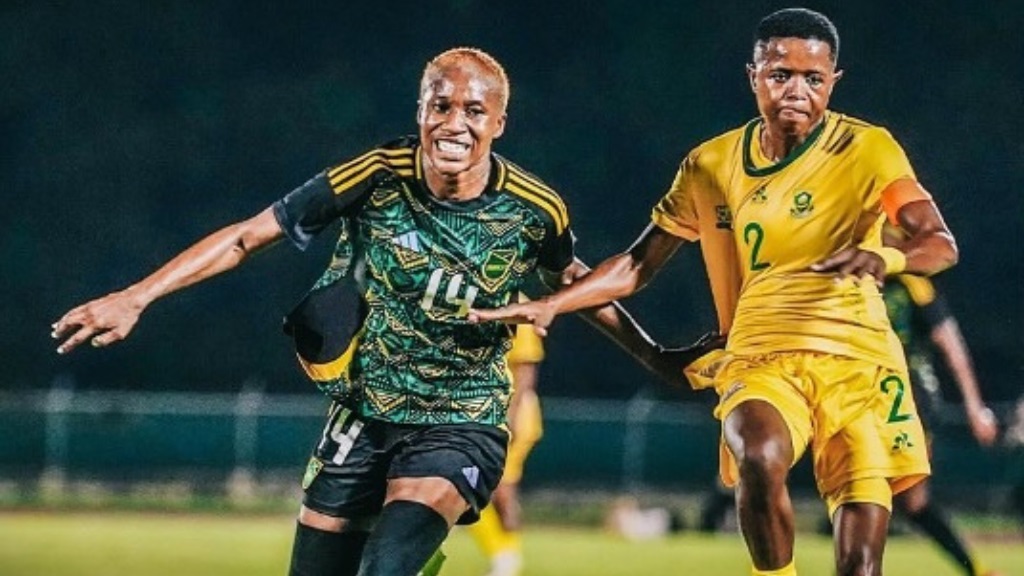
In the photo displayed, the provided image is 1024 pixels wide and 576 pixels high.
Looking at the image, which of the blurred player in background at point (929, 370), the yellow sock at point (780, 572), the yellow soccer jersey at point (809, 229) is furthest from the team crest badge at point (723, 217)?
the blurred player in background at point (929, 370)

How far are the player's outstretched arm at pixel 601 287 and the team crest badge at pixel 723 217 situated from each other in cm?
35

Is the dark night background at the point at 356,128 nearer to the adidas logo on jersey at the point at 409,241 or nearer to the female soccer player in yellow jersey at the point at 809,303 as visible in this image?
the female soccer player in yellow jersey at the point at 809,303

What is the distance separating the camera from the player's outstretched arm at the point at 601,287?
7535 millimetres

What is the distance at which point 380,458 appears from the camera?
7.75m

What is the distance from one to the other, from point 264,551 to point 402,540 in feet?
30.7

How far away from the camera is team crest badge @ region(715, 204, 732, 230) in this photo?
8.14 meters

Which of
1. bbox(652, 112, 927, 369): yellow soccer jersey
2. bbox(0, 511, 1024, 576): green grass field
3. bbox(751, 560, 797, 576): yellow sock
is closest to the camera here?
bbox(751, 560, 797, 576): yellow sock

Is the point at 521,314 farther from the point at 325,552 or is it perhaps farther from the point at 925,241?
the point at 925,241

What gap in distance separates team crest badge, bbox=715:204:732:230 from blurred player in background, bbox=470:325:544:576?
461cm

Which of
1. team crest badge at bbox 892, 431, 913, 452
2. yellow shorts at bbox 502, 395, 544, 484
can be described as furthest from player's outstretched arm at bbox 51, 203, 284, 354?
yellow shorts at bbox 502, 395, 544, 484

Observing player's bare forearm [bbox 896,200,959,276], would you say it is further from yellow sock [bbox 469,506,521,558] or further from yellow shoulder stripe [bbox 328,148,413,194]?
yellow sock [bbox 469,506,521,558]

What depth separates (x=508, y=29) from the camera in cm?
3919

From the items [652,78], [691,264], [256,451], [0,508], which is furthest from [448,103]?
[652,78]

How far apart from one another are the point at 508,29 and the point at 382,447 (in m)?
31.9
